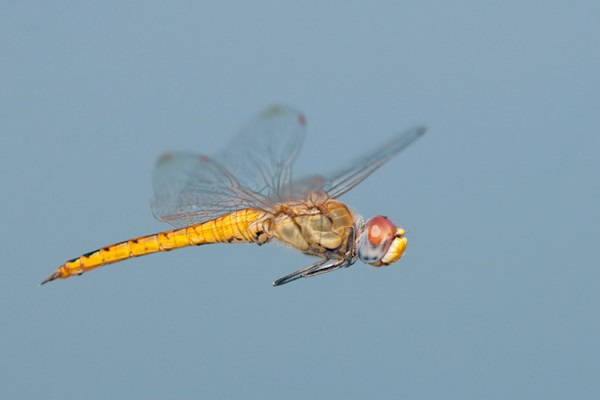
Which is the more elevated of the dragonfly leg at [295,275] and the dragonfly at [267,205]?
the dragonfly at [267,205]

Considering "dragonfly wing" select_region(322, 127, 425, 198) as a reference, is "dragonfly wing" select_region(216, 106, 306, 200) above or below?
above

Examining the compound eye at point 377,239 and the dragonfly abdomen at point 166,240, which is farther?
the dragonfly abdomen at point 166,240

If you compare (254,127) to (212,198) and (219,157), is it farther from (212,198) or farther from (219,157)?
(212,198)

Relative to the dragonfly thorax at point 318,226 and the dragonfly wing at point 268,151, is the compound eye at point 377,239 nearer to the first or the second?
the dragonfly thorax at point 318,226

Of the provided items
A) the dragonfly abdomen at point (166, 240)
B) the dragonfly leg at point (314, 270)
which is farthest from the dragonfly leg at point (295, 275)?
the dragonfly abdomen at point (166, 240)

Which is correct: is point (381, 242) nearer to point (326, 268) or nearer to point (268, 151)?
point (326, 268)

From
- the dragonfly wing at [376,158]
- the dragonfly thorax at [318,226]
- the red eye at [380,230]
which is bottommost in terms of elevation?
the red eye at [380,230]

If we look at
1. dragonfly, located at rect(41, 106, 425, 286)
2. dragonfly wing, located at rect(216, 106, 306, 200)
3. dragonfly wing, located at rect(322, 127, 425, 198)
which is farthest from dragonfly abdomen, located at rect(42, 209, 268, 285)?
dragonfly wing, located at rect(322, 127, 425, 198)

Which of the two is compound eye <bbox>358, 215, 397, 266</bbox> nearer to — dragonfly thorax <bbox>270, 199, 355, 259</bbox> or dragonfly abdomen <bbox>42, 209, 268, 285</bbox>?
dragonfly thorax <bbox>270, 199, 355, 259</bbox>
